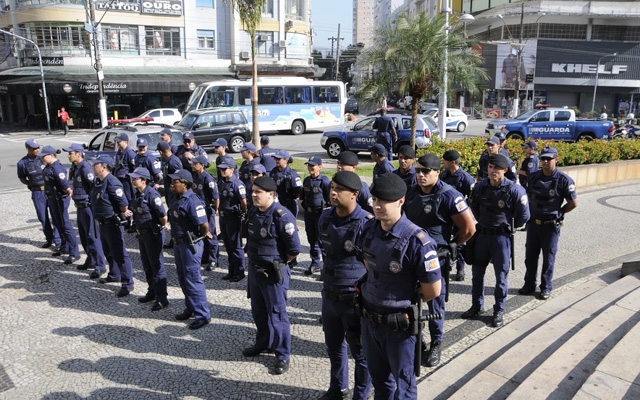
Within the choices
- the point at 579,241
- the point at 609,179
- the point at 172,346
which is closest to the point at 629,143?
the point at 609,179

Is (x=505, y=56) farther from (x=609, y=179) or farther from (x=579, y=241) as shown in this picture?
(x=579, y=241)

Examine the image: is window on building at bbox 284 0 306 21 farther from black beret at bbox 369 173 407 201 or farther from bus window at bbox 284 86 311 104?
black beret at bbox 369 173 407 201

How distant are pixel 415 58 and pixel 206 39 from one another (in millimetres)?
28815

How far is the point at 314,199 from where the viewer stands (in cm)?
754

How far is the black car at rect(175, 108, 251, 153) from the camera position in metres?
20.3

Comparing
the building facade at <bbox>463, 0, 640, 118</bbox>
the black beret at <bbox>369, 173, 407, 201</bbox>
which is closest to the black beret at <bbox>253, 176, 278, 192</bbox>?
the black beret at <bbox>369, 173, 407, 201</bbox>

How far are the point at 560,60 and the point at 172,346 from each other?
47.5 metres

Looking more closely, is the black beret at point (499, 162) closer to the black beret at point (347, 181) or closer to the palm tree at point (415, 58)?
the black beret at point (347, 181)

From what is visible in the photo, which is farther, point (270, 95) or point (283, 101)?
point (283, 101)

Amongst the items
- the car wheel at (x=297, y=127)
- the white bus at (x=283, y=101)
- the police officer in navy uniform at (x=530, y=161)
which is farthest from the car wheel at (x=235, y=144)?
the police officer in navy uniform at (x=530, y=161)

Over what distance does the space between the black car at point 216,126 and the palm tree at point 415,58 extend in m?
8.37

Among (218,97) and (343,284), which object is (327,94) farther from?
(343,284)

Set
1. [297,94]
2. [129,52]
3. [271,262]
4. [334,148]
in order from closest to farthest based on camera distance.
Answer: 1. [271,262]
2. [334,148]
3. [297,94]
4. [129,52]

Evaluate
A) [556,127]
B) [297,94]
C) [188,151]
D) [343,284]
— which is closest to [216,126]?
[297,94]
